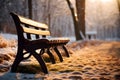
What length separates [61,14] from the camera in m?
41.7

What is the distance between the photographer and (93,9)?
285ft

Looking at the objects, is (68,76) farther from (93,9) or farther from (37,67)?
(93,9)

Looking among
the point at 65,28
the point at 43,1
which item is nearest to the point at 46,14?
the point at 43,1

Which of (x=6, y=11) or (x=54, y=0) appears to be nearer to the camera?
(x=6, y=11)

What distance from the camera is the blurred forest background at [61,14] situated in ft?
108

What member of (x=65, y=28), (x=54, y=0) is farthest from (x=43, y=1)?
(x=65, y=28)

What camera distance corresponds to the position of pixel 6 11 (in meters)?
33.5

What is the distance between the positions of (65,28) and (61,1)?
3309cm

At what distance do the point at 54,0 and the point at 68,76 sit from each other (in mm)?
35279

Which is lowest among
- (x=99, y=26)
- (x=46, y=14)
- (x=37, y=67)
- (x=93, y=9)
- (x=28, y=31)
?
(x=99, y=26)

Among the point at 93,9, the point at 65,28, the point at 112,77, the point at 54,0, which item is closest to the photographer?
the point at 112,77

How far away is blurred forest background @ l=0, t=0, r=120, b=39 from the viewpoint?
A: 32.8 m

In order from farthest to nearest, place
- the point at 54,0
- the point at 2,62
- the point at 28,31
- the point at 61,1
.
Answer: the point at 54,0 < the point at 61,1 < the point at 2,62 < the point at 28,31

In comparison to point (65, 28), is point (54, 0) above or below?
above
